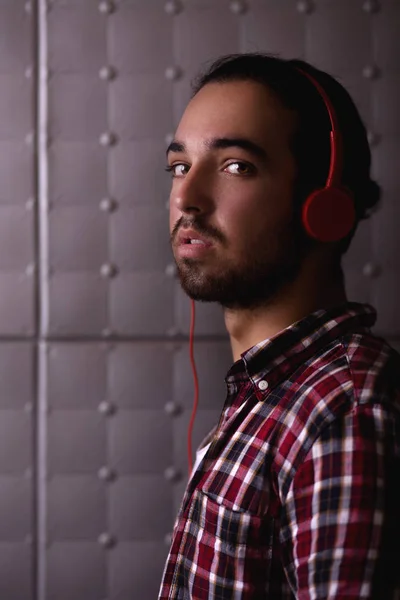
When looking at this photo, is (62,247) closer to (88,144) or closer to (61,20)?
(88,144)

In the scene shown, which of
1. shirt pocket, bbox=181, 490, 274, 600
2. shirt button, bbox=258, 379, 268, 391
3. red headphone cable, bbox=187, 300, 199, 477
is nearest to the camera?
shirt pocket, bbox=181, 490, 274, 600

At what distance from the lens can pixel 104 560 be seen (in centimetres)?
129

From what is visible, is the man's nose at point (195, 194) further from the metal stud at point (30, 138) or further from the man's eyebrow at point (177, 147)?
the metal stud at point (30, 138)

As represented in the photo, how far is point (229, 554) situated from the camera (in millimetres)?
736

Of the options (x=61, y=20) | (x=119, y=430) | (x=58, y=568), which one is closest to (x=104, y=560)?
(x=58, y=568)

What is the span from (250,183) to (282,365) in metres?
0.28

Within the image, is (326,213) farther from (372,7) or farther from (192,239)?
(372,7)

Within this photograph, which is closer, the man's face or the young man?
the young man

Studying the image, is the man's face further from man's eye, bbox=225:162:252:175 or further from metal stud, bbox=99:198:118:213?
metal stud, bbox=99:198:118:213

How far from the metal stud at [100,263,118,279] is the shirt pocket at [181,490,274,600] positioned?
0.61 metres

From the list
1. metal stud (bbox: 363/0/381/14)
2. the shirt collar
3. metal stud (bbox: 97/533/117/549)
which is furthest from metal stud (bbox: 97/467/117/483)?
metal stud (bbox: 363/0/381/14)

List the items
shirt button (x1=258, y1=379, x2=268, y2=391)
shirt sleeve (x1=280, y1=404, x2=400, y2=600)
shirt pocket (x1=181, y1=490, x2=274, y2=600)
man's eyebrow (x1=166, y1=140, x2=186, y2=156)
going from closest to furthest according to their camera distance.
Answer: shirt sleeve (x1=280, y1=404, x2=400, y2=600) → shirt pocket (x1=181, y1=490, x2=274, y2=600) → shirt button (x1=258, y1=379, x2=268, y2=391) → man's eyebrow (x1=166, y1=140, x2=186, y2=156)

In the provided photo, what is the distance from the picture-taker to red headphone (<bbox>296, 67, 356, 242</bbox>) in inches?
34.3

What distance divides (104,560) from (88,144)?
3.02 feet
